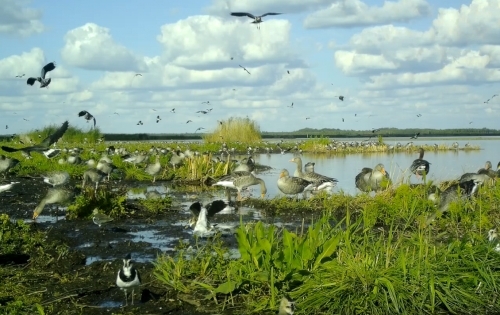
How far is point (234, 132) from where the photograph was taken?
57125mm

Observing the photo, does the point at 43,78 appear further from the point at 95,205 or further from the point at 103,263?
the point at 103,263

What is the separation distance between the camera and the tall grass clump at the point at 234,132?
56562 mm

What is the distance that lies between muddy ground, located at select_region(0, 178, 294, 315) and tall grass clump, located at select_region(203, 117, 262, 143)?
132 ft

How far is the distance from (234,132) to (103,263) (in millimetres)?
47646

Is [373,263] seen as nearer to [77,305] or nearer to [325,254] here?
[325,254]

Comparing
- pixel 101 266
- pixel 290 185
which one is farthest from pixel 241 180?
pixel 101 266

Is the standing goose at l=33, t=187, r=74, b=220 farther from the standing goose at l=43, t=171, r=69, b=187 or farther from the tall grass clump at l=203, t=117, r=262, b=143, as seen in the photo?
the tall grass clump at l=203, t=117, r=262, b=143

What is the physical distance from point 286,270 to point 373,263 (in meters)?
0.94

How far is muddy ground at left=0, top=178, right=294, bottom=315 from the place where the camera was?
7.82 m

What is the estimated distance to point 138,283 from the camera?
25.4ft

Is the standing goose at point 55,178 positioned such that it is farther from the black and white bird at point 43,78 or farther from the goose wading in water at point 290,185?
the goose wading in water at point 290,185

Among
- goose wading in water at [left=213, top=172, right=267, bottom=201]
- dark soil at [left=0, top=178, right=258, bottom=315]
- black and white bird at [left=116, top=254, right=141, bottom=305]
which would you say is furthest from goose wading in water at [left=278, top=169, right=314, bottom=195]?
black and white bird at [left=116, top=254, right=141, bottom=305]

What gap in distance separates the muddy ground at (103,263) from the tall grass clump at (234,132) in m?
40.1

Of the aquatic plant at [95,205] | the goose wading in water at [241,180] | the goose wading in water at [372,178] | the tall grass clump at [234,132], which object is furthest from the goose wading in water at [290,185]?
the tall grass clump at [234,132]
